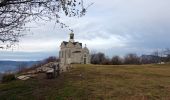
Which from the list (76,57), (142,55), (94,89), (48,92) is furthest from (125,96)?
(142,55)

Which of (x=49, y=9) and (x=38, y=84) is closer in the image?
(x=49, y=9)

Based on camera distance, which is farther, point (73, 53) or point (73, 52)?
point (73, 52)

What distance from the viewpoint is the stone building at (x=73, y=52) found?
71.7 m

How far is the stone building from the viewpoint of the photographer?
71688 mm

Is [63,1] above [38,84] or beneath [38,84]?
above

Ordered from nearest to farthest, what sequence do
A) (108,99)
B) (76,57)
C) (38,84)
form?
(108,99)
(38,84)
(76,57)

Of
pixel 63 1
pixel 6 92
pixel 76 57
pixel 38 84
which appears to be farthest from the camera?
pixel 76 57

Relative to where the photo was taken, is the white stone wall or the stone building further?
the stone building

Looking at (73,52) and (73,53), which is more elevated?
(73,52)

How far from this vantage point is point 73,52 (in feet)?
242

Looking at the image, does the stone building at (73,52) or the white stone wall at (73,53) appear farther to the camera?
the stone building at (73,52)

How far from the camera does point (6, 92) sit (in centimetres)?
2131

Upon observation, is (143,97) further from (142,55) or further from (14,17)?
(142,55)

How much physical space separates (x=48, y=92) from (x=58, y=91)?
0.49m
